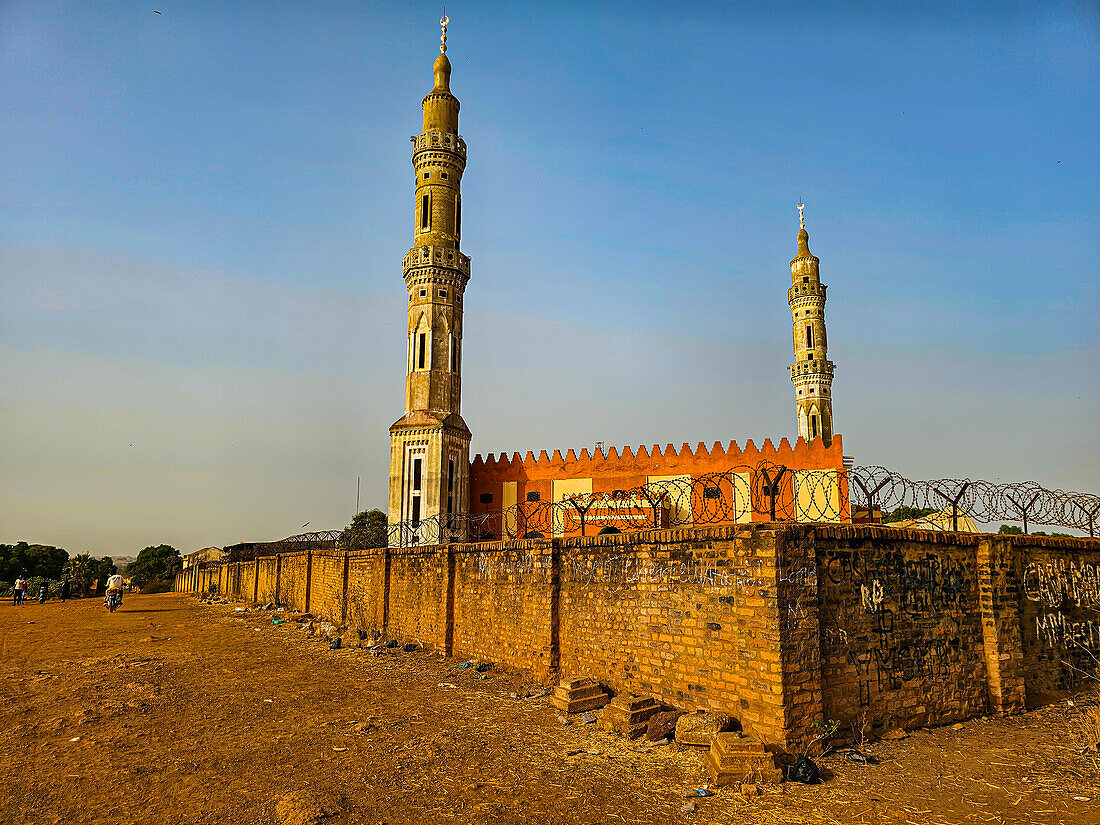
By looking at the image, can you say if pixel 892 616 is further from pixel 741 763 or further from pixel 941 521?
pixel 941 521

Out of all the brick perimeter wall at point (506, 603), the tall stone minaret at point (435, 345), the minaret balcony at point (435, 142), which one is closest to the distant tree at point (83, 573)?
the tall stone minaret at point (435, 345)

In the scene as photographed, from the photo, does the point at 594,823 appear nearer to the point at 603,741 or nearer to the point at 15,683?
the point at 603,741

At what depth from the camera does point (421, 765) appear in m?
7.21

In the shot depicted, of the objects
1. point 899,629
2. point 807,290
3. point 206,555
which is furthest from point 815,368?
point 206,555

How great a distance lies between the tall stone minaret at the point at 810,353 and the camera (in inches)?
1773

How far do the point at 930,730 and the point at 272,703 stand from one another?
29.3 ft

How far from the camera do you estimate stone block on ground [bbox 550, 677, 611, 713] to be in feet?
29.3

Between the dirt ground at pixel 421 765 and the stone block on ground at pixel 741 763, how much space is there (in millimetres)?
140

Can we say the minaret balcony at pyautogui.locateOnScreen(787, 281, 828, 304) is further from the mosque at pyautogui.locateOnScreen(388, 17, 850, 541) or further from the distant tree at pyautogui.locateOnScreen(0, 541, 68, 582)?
the distant tree at pyautogui.locateOnScreen(0, 541, 68, 582)

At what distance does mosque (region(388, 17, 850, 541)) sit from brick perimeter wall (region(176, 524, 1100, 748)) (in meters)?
18.7

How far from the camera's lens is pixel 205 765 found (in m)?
7.25

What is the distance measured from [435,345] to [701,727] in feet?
94.3

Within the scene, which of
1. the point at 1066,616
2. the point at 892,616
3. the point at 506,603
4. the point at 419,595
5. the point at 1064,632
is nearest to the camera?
the point at 892,616

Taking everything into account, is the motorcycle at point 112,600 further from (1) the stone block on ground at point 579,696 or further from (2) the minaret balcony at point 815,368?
(2) the minaret balcony at point 815,368
